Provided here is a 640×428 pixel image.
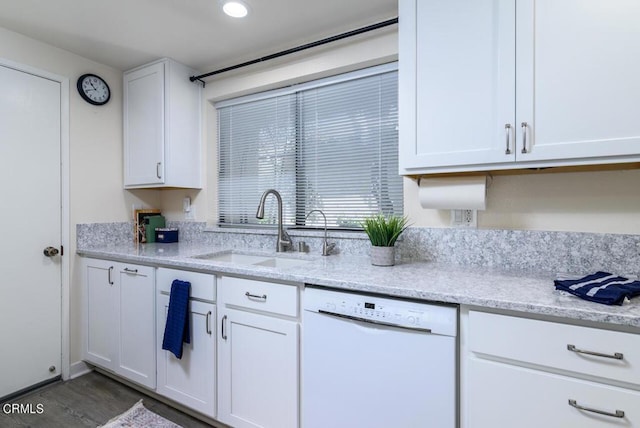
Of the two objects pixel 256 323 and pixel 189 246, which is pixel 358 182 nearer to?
pixel 256 323

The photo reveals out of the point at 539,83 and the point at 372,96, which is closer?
the point at 539,83

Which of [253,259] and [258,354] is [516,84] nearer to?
[258,354]

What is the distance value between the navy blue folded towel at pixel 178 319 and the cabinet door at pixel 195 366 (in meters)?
0.04

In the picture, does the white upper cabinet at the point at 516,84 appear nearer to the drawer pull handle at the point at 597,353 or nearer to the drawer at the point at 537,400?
the drawer pull handle at the point at 597,353

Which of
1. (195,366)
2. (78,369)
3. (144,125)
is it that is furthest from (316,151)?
(78,369)

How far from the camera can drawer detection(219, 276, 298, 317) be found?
1.53 meters

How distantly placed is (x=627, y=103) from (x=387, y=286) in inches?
41.8

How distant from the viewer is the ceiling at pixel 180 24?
185 centimetres

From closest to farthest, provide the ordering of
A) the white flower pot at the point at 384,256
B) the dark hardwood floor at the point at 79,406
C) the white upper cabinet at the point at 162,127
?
the white flower pot at the point at 384,256 → the dark hardwood floor at the point at 79,406 → the white upper cabinet at the point at 162,127

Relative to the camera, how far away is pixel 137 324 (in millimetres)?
2107

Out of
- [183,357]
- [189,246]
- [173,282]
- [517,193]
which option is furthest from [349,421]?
[189,246]

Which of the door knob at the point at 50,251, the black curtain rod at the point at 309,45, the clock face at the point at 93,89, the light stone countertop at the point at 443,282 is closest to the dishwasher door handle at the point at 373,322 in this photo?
the light stone countertop at the point at 443,282

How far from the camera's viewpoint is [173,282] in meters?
1.88

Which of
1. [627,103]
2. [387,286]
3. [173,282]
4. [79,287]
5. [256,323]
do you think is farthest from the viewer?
[79,287]
